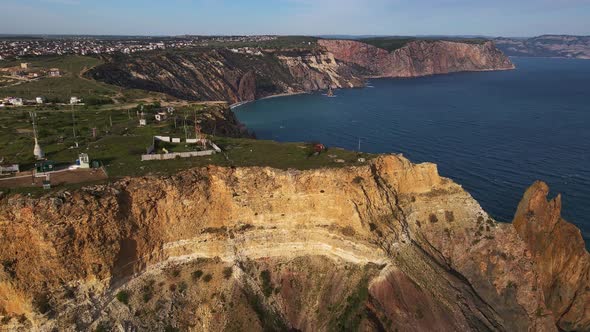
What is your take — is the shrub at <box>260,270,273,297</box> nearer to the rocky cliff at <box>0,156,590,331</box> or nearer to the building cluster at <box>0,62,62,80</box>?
the rocky cliff at <box>0,156,590,331</box>

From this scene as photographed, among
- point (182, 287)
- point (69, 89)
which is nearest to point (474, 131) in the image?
point (182, 287)

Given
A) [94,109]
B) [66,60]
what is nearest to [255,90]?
[66,60]

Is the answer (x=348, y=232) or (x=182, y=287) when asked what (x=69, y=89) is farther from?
(x=348, y=232)

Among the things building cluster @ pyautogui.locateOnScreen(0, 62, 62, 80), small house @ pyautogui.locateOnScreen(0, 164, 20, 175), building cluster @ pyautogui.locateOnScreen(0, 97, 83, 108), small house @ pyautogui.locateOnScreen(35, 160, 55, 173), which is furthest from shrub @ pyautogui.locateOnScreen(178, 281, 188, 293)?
building cluster @ pyautogui.locateOnScreen(0, 62, 62, 80)

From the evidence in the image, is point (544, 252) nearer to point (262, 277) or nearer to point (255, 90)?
point (262, 277)

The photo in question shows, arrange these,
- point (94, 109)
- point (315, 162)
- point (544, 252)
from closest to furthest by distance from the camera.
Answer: point (315, 162) → point (544, 252) → point (94, 109)

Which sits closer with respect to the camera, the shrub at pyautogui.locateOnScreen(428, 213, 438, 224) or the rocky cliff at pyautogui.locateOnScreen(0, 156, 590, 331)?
the rocky cliff at pyautogui.locateOnScreen(0, 156, 590, 331)

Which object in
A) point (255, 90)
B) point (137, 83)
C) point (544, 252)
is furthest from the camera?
point (255, 90)

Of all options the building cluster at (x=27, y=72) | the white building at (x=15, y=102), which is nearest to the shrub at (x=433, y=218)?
the white building at (x=15, y=102)
